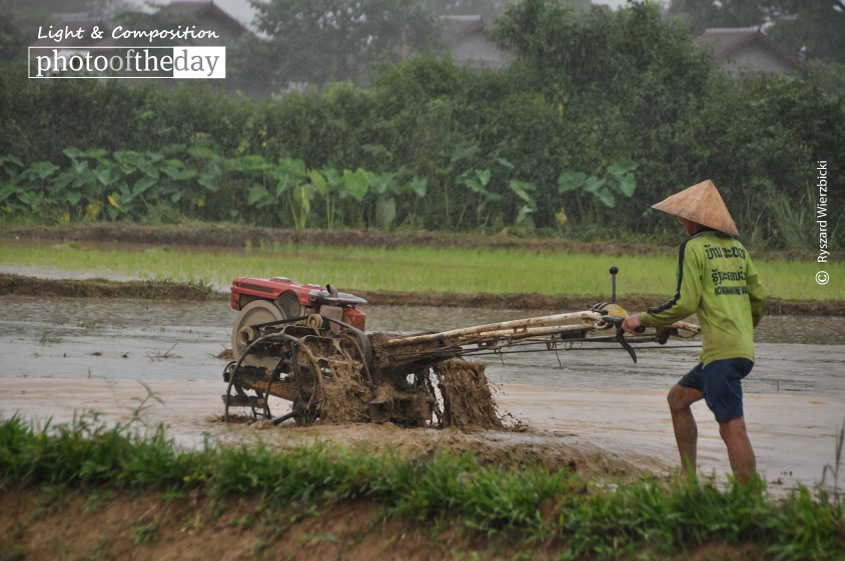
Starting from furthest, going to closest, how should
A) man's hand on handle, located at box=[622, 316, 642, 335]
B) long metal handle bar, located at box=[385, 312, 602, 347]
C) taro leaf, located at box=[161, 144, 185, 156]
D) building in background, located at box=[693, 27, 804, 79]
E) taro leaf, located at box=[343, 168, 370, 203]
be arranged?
building in background, located at box=[693, 27, 804, 79] < taro leaf, located at box=[161, 144, 185, 156] < taro leaf, located at box=[343, 168, 370, 203] < long metal handle bar, located at box=[385, 312, 602, 347] < man's hand on handle, located at box=[622, 316, 642, 335]

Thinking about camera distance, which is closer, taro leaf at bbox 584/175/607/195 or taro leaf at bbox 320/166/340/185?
taro leaf at bbox 320/166/340/185

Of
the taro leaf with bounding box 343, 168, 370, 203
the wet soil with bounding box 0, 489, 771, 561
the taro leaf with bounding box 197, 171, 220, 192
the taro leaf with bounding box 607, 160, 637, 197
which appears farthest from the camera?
the taro leaf with bounding box 197, 171, 220, 192

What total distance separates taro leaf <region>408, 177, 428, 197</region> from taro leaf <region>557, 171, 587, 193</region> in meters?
3.12

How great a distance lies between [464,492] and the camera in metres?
3.33

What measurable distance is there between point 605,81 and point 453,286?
11.5m

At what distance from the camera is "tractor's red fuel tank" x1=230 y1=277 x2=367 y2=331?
526 centimetres

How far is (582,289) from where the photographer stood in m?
12.8

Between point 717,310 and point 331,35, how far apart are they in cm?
3317

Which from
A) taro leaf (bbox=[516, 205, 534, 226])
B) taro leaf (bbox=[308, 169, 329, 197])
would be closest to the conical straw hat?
taro leaf (bbox=[308, 169, 329, 197])

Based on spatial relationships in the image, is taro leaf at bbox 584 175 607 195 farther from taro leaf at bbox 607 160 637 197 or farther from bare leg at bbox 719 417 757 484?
bare leg at bbox 719 417 757 484

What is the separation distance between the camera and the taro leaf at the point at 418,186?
20228 mm

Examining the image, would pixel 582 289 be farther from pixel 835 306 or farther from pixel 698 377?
pixel 698 377

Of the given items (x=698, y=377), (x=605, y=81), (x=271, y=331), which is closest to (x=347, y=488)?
(x=698, y=377)

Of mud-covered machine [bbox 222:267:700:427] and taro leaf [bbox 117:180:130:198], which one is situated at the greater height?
taro leaf [bbox 117:180:130:198]
